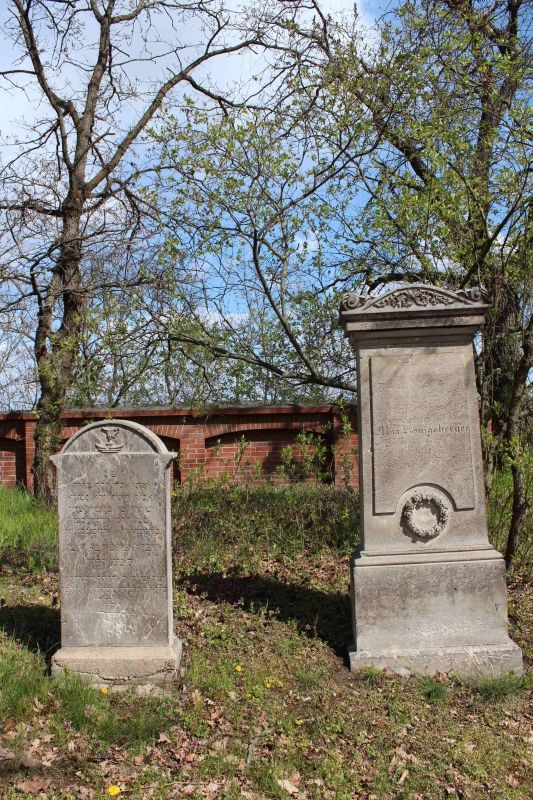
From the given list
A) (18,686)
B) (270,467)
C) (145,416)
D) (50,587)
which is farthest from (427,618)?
(145,416)

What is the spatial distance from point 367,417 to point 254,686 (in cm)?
210

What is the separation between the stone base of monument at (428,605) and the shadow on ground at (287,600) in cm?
45

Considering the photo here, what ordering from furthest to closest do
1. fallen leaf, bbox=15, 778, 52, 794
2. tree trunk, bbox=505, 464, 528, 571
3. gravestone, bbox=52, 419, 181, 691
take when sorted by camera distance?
tree trunk, bbox=505, 464, 528, 571
gravestone, bbox=52, 419, 181, 691
fallen leaf, bbox=15, 778, 52, 794

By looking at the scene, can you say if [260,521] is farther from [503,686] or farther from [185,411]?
[503,686]

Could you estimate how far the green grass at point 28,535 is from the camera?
24.2 ft

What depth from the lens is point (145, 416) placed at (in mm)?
11531

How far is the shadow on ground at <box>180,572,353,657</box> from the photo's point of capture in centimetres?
584

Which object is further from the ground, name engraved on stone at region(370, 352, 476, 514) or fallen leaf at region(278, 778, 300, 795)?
name engraved on stone at region(370, 352, 476, 514)

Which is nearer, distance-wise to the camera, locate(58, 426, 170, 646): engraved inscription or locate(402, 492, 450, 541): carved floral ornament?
locate(58, 426, 170, 646): engraved inscription

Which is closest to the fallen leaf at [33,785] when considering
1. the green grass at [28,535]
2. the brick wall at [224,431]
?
the green grass at [28,535]

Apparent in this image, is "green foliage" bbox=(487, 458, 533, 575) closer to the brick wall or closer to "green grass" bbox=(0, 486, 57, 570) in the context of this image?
the brick wall

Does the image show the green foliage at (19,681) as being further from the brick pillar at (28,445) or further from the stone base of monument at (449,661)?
the brick pillar at (28,445)

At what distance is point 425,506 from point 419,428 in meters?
0.59

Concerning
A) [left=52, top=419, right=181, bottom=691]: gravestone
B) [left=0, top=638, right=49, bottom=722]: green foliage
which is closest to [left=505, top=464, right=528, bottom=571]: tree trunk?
[left=52, top=419, right=181, bottom=691]: gravestone
